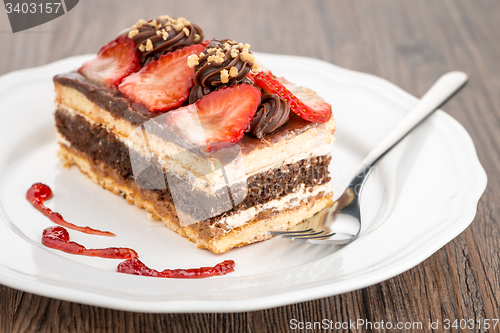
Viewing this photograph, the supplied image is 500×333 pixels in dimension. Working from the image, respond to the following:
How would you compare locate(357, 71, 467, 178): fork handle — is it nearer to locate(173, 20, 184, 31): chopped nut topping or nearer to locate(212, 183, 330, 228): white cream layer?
locate(212, 183, 330, 228): white cream layer

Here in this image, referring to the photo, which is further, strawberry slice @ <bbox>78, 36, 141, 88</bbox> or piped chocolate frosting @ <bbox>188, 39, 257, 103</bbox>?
strawberry slice @ <bbox>78, 36, 141, 88</bbox>

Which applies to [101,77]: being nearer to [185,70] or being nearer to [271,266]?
[185,70]

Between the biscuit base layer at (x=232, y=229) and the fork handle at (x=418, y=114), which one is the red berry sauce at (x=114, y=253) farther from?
the fork handle at (x=418, y=114)

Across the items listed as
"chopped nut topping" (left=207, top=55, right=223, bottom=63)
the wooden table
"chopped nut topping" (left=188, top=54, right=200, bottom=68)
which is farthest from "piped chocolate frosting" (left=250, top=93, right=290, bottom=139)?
the wooden table

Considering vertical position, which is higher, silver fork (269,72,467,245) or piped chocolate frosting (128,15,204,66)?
piped chocolate frosting (128,15,204,66)

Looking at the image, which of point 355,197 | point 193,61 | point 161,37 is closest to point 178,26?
point 161,37
